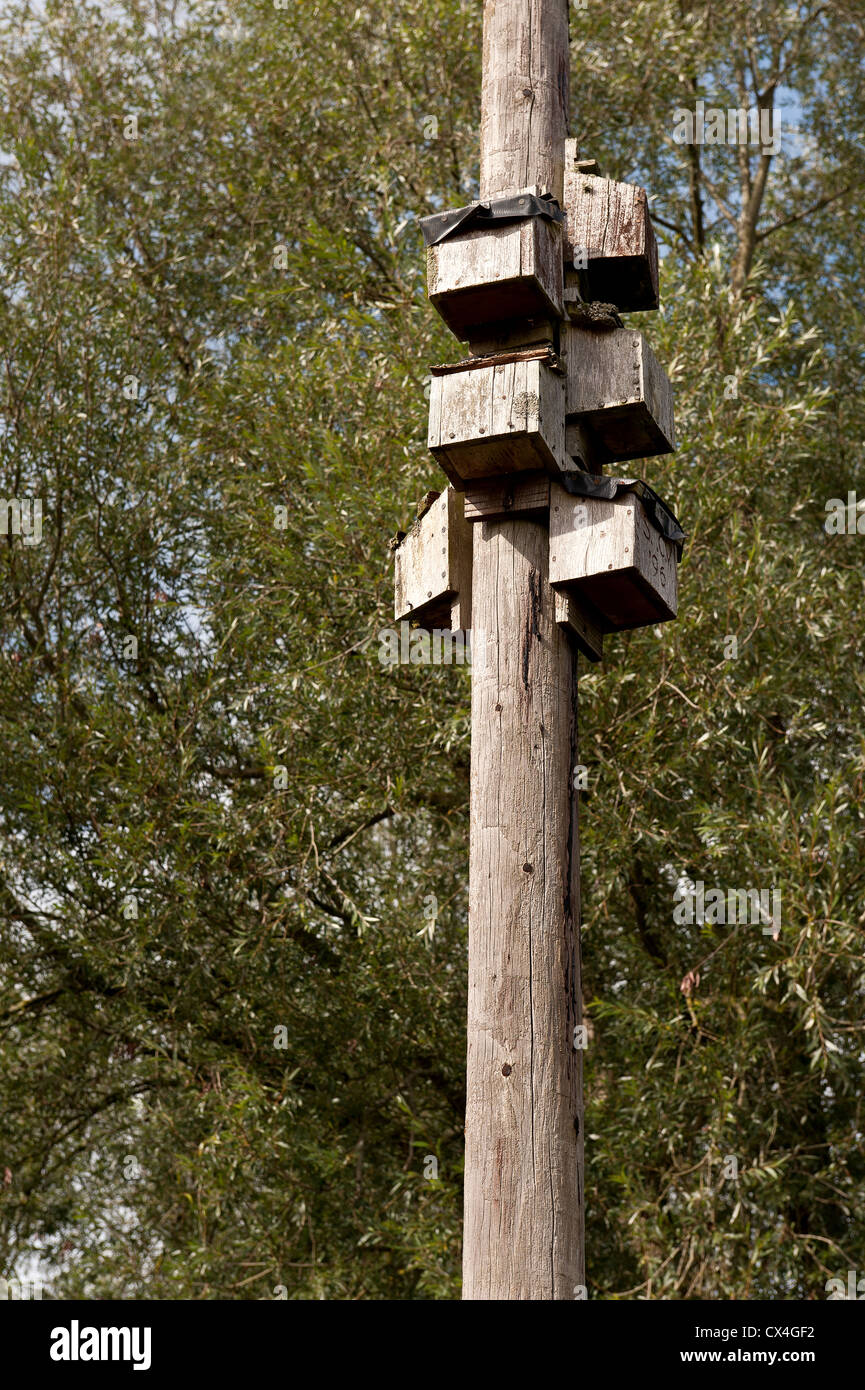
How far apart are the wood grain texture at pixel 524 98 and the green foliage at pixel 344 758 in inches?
149

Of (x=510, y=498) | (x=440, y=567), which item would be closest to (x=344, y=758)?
(x=440, y=567)

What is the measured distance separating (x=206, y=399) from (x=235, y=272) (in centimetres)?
140

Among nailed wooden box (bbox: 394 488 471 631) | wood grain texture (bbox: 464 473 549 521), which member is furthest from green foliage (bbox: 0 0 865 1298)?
wood grain texture (bbox: 464 473 549 521)

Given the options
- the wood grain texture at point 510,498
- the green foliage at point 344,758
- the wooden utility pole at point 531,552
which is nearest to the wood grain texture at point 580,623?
the wooden utility pole at point 531,552

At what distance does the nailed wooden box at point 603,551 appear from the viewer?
3920mm

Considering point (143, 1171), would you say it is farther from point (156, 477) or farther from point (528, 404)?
point (528, 404)

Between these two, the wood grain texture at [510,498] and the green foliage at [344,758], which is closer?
the wood grain texture at [510,498]

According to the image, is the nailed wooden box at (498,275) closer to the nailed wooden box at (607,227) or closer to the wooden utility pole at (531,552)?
the wooden utility pole at (531,552)

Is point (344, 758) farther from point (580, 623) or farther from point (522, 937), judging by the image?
point (522, 937)

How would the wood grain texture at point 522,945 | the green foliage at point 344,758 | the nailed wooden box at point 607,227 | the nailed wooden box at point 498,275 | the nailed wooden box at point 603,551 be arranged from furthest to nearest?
the green foliage at point 344,758
the nailed wooden box at point 607,227
the nailed wooden box at point 498,275
the nailed wooden box at point 603,551
the wood grain texture at point 522,945

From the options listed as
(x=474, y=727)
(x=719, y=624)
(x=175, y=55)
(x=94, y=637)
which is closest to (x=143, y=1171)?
(x=94, y=637)

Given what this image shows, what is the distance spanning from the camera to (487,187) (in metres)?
4.32

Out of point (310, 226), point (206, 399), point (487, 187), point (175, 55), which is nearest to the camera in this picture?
point (487, 187)

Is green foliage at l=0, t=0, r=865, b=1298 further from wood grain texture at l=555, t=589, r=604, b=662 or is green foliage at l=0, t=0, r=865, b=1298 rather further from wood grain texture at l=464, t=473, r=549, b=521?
wood grain texture at l=464, t=473, r=549, b=521
